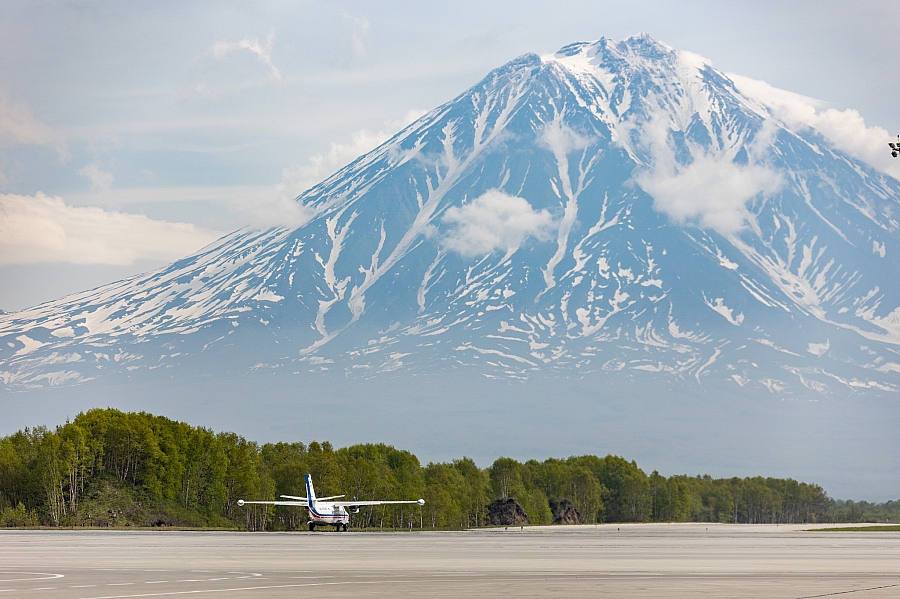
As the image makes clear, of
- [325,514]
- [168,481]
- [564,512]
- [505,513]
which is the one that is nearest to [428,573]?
[325,514]

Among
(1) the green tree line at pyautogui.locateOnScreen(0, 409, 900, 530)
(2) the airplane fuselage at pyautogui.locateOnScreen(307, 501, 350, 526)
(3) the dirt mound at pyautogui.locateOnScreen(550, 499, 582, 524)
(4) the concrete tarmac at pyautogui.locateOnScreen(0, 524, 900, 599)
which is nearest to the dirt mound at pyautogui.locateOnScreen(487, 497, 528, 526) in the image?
(1) the green tree line at pyautogui.locateOnScreen(0, 409, 900, 530)

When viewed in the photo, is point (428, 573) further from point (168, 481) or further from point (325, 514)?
point (168, 481)

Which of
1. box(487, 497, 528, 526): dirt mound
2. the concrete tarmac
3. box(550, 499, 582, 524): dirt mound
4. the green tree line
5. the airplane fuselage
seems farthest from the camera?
box(550, 499, 582, 524): dirt mound

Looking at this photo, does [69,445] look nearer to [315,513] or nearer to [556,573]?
[315,513]

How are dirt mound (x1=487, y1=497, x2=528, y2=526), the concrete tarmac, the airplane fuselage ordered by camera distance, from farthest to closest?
1. dirt mound (x1=487, y1=497, x2=528, y2=526)
2. the airplane fuselage
3. the concrete tarmac

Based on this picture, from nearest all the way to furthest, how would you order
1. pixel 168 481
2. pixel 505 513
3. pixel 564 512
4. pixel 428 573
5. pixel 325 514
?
pixel 428 573 < pixel 325 514 < pixel 168 481 < pixel 505 513 < pixel 564 512

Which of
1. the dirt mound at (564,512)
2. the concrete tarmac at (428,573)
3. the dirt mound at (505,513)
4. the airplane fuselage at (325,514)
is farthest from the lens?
the dirt mound at (564,512)

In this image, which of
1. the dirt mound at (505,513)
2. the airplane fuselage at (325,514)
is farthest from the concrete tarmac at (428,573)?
the dirt mound at (505,513)

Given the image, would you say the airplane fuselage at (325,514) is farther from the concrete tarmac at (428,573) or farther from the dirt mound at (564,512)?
the dirt mound at (564,512)

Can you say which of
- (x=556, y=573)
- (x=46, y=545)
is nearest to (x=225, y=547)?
(x=46, y=545)

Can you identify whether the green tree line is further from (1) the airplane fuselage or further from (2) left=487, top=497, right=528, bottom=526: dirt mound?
(1) the airplane fuselage

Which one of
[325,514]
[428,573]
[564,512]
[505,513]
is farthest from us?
[564,512]

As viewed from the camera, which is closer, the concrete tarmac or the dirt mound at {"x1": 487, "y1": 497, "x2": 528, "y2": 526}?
the concrete tarmac

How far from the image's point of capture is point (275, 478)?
136m
